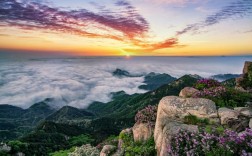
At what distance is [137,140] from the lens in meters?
19.5

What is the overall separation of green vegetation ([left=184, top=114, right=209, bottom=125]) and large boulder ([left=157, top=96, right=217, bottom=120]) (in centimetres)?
37

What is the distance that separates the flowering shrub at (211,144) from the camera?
8.85 m

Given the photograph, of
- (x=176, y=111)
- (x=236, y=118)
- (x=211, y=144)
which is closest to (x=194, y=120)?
(x=176, y=111)

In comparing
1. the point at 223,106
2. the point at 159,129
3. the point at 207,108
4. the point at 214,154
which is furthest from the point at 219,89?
the point at 214,154

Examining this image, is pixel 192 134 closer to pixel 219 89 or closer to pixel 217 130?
pixel 217 130

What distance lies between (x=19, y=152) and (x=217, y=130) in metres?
101

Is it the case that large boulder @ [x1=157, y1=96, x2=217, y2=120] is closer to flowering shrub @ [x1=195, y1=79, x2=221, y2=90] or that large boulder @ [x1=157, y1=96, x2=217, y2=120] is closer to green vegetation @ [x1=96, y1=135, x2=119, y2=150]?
flowering shrub @ [x1=195, y1=79, x2=221, y2=90]

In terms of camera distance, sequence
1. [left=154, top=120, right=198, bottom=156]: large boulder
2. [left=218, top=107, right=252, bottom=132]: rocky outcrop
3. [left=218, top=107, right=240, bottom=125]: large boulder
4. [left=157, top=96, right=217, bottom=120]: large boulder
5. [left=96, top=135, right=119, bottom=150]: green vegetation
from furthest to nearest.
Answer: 1. [left=96, top=135, right=119, bottom=150]: green vegetation
2. [left=157, top=96, right=217, bottom=120]: large boulder
3. [left=218, top=107, right=240, bottom=125]: large boulder
4. [left=218, top=107, right=252, bottom=132]: rocky outcrop
5. [left=154, top=120, right=198, bottom=156]: large boulder

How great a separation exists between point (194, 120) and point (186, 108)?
1.33 meters

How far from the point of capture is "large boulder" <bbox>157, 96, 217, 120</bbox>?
14250 mm

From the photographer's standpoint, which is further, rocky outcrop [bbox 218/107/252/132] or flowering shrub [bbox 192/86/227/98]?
flowering shrub [bbox 192/86/227/98]

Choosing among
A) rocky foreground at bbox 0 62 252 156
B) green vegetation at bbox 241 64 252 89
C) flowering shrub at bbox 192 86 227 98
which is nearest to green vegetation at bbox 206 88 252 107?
rocky foreground at bbox 0 62 252 156

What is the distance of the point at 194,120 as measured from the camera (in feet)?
44.9

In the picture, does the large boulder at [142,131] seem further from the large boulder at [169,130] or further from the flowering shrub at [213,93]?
the large boulder at [169,130]
